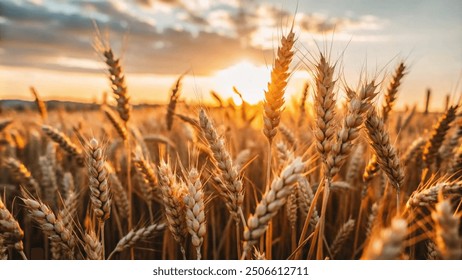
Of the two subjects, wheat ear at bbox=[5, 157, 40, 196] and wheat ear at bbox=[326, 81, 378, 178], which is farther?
wheat ear at bbox=[5, 157, 40, 196]

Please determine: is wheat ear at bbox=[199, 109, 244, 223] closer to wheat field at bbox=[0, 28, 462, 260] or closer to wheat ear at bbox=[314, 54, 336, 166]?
wheat field at bbox=[0, 28, 462, 260]

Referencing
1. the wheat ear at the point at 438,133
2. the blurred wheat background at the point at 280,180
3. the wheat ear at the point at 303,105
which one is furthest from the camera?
the wheat ear at the point at 303,105

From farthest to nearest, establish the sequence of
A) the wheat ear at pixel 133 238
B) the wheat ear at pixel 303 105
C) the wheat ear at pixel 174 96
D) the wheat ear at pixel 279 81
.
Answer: the wheat ear at pixel 303 105, the wheat ear at pixel 174 96, the wheat ear at pixel 133 238, the wheat ear at pixel 279 81

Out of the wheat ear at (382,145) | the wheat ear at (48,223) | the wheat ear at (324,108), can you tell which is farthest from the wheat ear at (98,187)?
the wheat ear at (382,145)

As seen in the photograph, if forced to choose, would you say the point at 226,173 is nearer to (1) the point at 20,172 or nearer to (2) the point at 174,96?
(2) the point at 174,96

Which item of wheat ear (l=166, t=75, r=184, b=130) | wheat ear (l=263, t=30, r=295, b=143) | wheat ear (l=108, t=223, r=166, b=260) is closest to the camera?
wheat ear (l=263, t=30, r=295, b=143)

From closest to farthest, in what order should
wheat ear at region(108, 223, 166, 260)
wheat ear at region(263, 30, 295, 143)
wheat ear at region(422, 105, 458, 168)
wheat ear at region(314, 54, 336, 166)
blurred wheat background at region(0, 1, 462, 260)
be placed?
blurred wheat background at region(0, 1, 462, 260)
wheat ear at region(314, 54, 336, 166)
wheat ear at region(263, 30, 295, 143)
wheat ear at region(108, 223, 166, 260)
wheat ear at region(422, 105, 458, 168)

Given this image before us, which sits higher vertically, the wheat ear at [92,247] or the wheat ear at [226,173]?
the wheat ear at [226,173]

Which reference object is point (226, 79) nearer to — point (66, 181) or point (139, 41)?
point (139, 41)

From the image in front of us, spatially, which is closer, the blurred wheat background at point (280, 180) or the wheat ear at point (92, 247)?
the blurred wheat background at point (280, 180)

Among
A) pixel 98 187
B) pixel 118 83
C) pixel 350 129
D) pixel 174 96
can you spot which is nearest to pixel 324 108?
pixel 350 129

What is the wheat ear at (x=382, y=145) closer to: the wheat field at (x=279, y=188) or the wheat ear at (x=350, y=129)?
the wheat field at (x=279, y=188)

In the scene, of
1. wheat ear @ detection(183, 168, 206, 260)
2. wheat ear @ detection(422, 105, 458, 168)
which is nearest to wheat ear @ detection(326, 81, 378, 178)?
wheat ear @ detection(183, 168, 206, 260)
